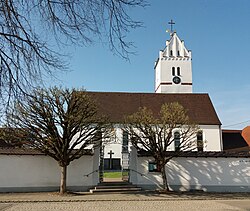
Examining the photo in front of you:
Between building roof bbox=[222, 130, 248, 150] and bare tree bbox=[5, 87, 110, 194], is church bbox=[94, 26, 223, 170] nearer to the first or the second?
building roof bbox=[222, 130, 248, 150]

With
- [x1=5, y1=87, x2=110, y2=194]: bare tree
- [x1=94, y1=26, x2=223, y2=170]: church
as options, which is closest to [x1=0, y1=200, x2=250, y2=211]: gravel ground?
[x1=5, y1=87, x2=110, y2=194]: bare tree

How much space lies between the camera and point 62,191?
52.1 ft

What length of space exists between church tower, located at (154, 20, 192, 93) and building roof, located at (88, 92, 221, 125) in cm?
1077

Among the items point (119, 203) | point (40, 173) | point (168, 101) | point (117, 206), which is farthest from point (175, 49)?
point (117, 206)

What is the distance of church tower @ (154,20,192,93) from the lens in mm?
45625

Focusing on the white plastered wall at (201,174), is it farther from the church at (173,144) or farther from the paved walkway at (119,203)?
the paved walkway at (119,203)

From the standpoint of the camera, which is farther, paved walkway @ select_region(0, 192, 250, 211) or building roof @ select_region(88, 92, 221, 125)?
building roof @ select_region(88, 92, 221, 125)

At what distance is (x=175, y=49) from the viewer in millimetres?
48156

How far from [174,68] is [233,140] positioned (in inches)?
724

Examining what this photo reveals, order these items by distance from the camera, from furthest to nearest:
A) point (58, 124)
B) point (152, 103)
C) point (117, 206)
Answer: point (152, 103) < point (58, 124) < point (117, 206)

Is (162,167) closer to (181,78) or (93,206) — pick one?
(93,206)

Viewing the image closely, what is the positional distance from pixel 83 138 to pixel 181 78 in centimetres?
3195

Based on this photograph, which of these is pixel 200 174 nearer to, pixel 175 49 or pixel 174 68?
pixel 174 68

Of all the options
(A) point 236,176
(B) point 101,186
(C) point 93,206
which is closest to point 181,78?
(A) point 236,176
